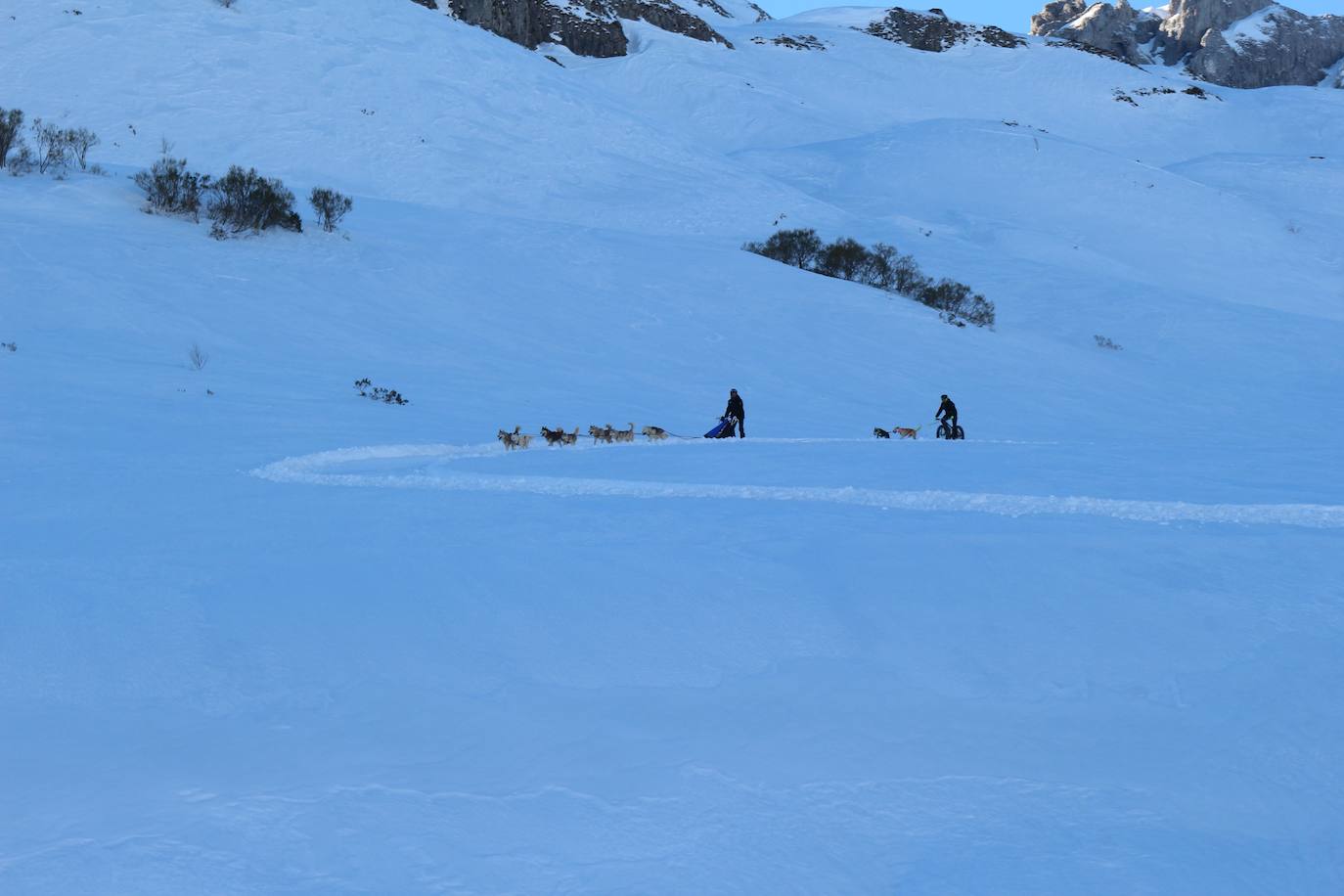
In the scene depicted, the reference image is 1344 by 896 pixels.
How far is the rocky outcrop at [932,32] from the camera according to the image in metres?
77.5

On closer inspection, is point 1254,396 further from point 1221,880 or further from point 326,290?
point 1221,880

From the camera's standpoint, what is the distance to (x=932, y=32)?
260 ft

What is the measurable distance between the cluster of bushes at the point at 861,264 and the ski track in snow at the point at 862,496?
20.6m

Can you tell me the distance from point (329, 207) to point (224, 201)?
227 cm

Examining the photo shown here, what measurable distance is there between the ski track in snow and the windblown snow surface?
0.09 meters

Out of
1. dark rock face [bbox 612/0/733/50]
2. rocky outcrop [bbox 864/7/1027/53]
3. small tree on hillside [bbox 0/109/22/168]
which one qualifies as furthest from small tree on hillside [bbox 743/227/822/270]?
rocky outcrop [bbox 864/7/1027/53]

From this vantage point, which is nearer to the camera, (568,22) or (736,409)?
(736,409)

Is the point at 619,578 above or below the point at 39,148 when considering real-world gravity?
below

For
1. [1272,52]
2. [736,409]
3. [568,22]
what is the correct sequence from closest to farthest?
[736,409] < [568,22] < [1272,52]

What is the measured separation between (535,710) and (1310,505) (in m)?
7.58

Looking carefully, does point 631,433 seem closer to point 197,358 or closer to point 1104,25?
point 197,358

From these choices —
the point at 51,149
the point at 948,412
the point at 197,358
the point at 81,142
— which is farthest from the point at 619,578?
the point at 81,142

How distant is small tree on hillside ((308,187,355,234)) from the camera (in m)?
24.5

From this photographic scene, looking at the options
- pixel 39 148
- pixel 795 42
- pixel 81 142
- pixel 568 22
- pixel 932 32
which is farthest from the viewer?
pixel 932 32
